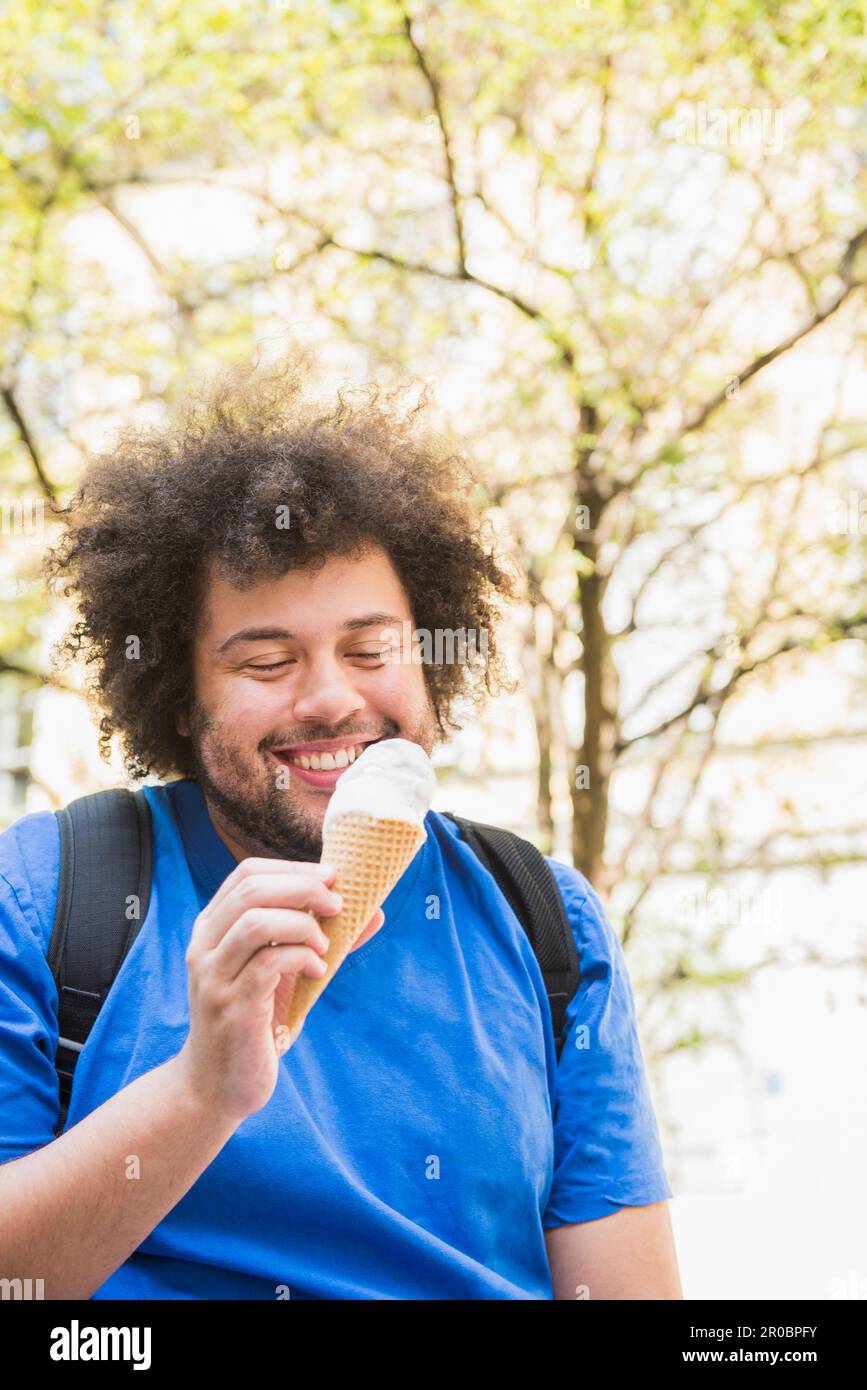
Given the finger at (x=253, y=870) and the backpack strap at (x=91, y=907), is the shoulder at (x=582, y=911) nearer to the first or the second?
the backpack strap at (x=91, y=907)

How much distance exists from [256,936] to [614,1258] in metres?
1.12

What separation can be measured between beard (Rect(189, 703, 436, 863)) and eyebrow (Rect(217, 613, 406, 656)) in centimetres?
15

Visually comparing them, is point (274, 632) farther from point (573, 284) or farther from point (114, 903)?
point (573, 284)

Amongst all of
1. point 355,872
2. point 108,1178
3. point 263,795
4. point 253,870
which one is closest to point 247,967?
point 253,870

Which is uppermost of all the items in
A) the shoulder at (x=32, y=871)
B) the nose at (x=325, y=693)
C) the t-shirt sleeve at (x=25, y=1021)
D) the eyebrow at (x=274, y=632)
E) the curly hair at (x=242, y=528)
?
the curly hair at (x=242, y=528)

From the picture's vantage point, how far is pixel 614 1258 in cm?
242

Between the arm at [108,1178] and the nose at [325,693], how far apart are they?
685mm

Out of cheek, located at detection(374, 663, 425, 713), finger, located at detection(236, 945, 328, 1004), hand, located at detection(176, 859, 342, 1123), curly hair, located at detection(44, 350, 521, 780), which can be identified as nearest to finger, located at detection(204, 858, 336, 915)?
hand, located at detection(176, 859, 342, 1123)

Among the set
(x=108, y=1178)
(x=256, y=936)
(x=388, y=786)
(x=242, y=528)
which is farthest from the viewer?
(x=242, y=528)

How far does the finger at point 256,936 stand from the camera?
5.71 ft

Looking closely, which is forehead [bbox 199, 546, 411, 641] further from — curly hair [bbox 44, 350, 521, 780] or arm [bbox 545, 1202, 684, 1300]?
arm [bbox 545, 1202, 684, 1300]

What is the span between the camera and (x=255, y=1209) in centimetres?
216

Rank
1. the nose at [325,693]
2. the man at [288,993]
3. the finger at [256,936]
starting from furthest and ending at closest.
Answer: the nose at [325,693] < the man at [288,993] < the finger at [256,936]

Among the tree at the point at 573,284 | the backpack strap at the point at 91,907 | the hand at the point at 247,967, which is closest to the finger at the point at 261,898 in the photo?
the hand at the point at 247,967
